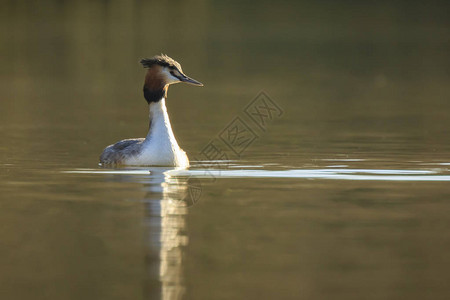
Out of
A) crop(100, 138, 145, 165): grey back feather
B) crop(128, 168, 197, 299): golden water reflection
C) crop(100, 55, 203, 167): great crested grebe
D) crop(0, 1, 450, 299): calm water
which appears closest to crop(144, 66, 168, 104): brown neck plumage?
crop(100, 55, 203, 167): great crested grebe

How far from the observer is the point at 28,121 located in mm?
23266

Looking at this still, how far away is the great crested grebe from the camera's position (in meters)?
16.4

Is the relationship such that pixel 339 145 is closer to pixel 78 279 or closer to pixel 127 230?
pixel 127 230

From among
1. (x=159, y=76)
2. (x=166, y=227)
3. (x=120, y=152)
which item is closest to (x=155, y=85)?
(x=159, y=76)

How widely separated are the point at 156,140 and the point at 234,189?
8.04 feet

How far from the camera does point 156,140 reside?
1642 centimetres

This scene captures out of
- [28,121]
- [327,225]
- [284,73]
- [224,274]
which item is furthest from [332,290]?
[284,73]

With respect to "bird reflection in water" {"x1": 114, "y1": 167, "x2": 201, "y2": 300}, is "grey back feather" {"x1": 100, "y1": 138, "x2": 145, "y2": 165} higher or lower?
higher

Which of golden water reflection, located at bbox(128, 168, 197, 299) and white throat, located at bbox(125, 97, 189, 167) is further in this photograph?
white throat, located at bbox(125, 97, 189, 167)

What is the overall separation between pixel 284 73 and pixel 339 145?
19.5 metres

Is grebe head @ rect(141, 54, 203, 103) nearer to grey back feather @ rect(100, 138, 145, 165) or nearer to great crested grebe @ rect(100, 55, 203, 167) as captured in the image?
great crested grebe @ rect(100, 55, 203, 167)

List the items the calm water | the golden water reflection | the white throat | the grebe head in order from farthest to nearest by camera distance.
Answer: the grebe head, the white throat, the calm water, the golden water reflection

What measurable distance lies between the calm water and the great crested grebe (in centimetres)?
24

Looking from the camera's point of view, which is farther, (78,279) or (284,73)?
(284,73)
